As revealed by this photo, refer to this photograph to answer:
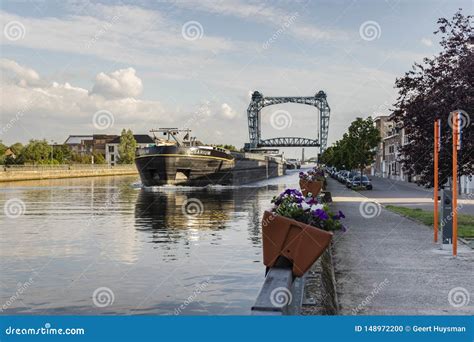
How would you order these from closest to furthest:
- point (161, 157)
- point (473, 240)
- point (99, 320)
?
point (99, 320) < point (473, 240) < point (161, 157)

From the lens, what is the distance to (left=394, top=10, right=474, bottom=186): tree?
20.1m

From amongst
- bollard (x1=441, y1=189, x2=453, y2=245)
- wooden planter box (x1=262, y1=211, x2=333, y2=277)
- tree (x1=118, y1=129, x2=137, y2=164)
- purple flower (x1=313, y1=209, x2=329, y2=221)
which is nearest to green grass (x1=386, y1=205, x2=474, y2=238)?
bollard (x1=441, y1=189, x2=453, y2=245)

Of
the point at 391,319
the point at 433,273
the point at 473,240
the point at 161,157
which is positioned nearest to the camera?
the point at 391,319

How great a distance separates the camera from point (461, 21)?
858 inches

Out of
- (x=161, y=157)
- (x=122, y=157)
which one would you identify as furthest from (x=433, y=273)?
(x=122, y=157)

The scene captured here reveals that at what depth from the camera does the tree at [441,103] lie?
20.1 m

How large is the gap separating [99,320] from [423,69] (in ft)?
60.3

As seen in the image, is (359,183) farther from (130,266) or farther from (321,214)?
(321,214)

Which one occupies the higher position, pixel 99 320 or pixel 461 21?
pixel 461 21

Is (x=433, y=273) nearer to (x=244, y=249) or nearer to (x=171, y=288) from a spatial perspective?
(x=171, y=288)

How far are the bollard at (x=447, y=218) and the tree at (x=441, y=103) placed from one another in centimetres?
428

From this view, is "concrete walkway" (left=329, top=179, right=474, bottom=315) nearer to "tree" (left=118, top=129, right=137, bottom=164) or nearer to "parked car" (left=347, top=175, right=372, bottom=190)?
"parked car" (left=347, top=175, right=372, bottom=190)

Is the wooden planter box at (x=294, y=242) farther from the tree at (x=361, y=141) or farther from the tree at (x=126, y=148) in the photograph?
the tree at (x=126, y=148)

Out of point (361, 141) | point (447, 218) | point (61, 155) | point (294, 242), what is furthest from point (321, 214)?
point (61, 155)
